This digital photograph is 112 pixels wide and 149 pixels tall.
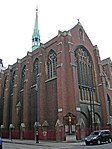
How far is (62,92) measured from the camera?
31.8 m

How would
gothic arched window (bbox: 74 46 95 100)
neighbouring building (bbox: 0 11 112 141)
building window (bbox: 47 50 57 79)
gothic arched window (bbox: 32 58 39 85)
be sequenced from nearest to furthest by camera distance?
1. neighbouring building (bbox: 0 11 112 141)
2. gothic arched window (bbox: 74 46 95 100)
3. building window (bbox: 47 50 57 79)
4. gothic arched window (bbox: 32 58 39 85)

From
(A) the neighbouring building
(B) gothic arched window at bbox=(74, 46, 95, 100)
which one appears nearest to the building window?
(A) the neighbouring building

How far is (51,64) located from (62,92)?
8.22 metres

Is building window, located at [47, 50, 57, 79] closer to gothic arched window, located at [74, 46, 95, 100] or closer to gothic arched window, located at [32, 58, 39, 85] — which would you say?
gothic arched window, located at [74, 46, 95, 100]

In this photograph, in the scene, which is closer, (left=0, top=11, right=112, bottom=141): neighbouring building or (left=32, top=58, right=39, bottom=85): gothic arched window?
(left=0, top=11, right=112, bottom=141): neighbouring building

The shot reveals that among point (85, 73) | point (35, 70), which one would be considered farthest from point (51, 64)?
point (85, 73)

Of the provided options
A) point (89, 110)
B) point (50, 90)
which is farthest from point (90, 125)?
point (50, 90)

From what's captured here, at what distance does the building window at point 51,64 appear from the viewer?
37.4 m

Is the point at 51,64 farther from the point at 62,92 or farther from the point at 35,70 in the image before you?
the point at 62,92

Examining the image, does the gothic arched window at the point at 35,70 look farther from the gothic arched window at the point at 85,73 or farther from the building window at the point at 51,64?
the gothic arched window at the point at 85,73

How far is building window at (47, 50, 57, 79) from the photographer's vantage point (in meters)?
37.4

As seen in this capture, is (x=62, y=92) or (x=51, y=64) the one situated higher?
(x=51, y=64)

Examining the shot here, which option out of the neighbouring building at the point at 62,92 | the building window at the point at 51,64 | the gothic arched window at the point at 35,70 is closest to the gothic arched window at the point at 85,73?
the neighbouring building at the point at 62,92

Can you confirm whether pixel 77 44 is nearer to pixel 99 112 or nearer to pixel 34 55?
pixel 34 55
